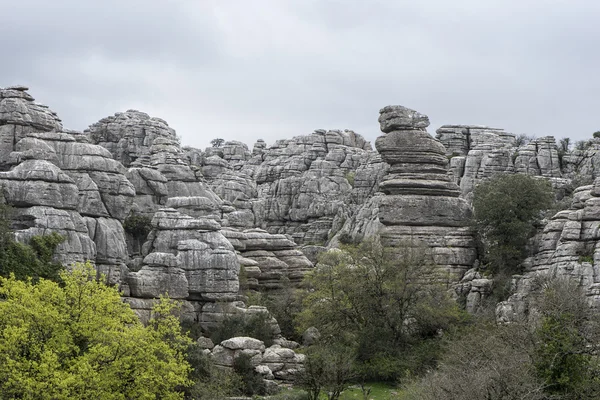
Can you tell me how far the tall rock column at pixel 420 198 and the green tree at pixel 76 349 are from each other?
2484 cm

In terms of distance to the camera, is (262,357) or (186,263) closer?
(262,357)

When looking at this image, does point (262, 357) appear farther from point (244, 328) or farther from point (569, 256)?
point (569, 256)

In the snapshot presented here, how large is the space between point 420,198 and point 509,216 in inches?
317

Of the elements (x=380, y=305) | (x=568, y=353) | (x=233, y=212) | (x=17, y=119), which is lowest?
(x=568, y=353)

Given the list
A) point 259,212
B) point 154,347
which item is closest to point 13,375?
point 154,347

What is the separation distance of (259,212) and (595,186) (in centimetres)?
4770

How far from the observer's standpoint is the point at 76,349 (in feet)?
93.6

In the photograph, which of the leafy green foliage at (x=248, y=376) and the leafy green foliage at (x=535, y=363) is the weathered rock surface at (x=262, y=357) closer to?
the leafy green foliage at (x=248, y=376)

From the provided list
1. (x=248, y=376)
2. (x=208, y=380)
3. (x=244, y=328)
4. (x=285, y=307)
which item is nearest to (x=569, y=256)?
(x=285, y=307)

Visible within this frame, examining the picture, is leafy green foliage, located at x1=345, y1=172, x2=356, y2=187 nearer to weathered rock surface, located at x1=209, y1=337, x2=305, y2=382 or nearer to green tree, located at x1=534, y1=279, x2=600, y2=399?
weathered rock surface, located at x1=209, y1=337, x2=305, y2=382

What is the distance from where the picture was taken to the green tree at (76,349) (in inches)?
1040

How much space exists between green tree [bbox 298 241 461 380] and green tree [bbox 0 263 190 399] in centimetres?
1514

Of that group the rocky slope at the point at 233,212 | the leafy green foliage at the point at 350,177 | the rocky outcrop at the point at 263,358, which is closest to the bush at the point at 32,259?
the rocky slope at the point at 233,212

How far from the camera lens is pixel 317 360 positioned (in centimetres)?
3803
